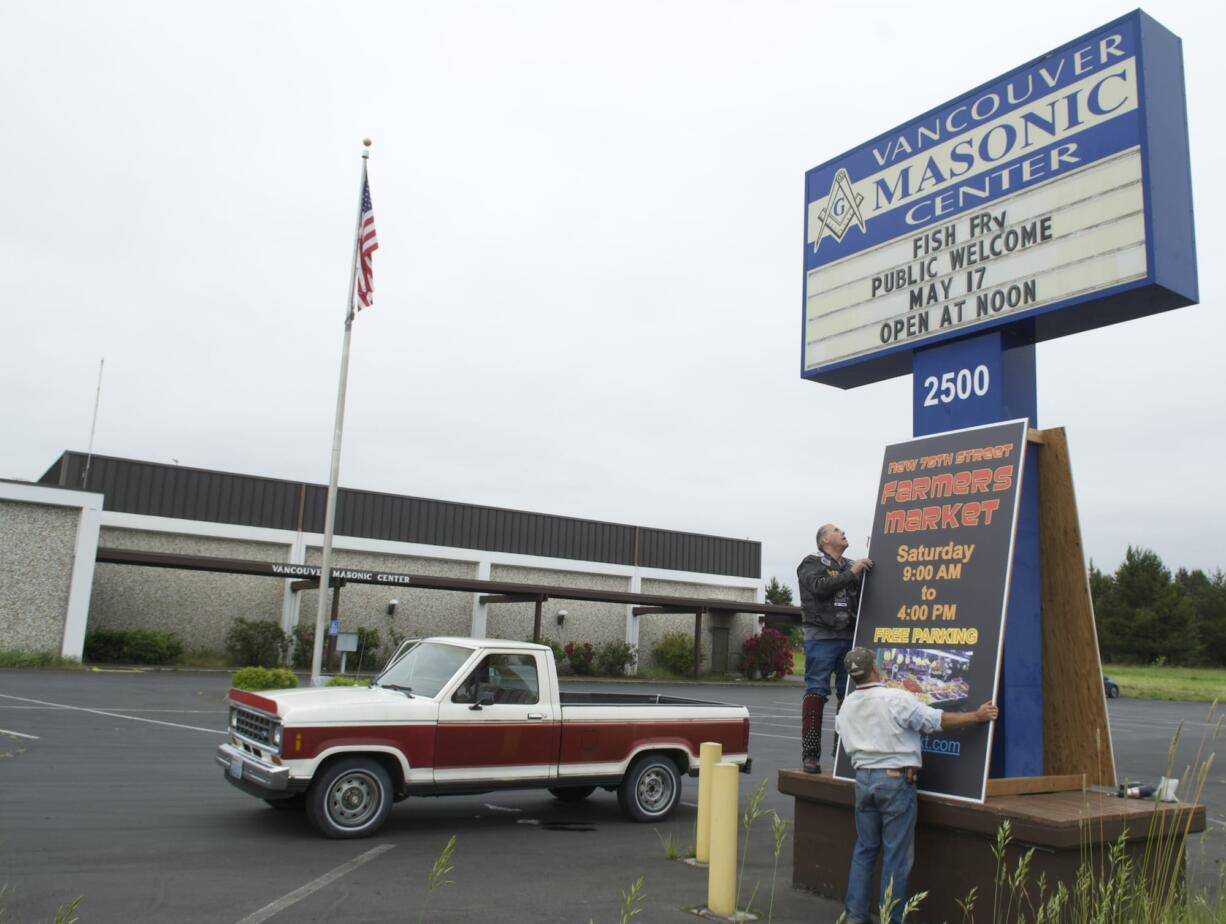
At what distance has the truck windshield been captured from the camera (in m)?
9.27

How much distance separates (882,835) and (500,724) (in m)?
4.28

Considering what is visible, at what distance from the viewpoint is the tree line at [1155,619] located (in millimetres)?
74312

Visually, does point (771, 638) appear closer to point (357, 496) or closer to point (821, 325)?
point (357, 496)

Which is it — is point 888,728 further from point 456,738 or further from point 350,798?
point 350,798

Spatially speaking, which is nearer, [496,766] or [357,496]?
[496,766]

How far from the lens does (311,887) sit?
6695mm

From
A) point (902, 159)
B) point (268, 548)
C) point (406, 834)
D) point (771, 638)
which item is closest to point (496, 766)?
point (406, 834)

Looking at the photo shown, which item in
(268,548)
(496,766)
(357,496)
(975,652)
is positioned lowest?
(496,766)

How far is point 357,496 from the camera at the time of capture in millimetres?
35562

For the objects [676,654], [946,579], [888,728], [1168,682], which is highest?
[946,579]

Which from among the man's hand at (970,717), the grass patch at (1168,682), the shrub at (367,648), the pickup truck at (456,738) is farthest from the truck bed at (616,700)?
the grass patch at (1168,682)

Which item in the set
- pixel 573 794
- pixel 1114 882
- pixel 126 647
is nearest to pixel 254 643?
pixel 126 647

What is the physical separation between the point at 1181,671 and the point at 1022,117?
73.1m

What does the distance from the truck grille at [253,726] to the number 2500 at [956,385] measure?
19.7 feet
